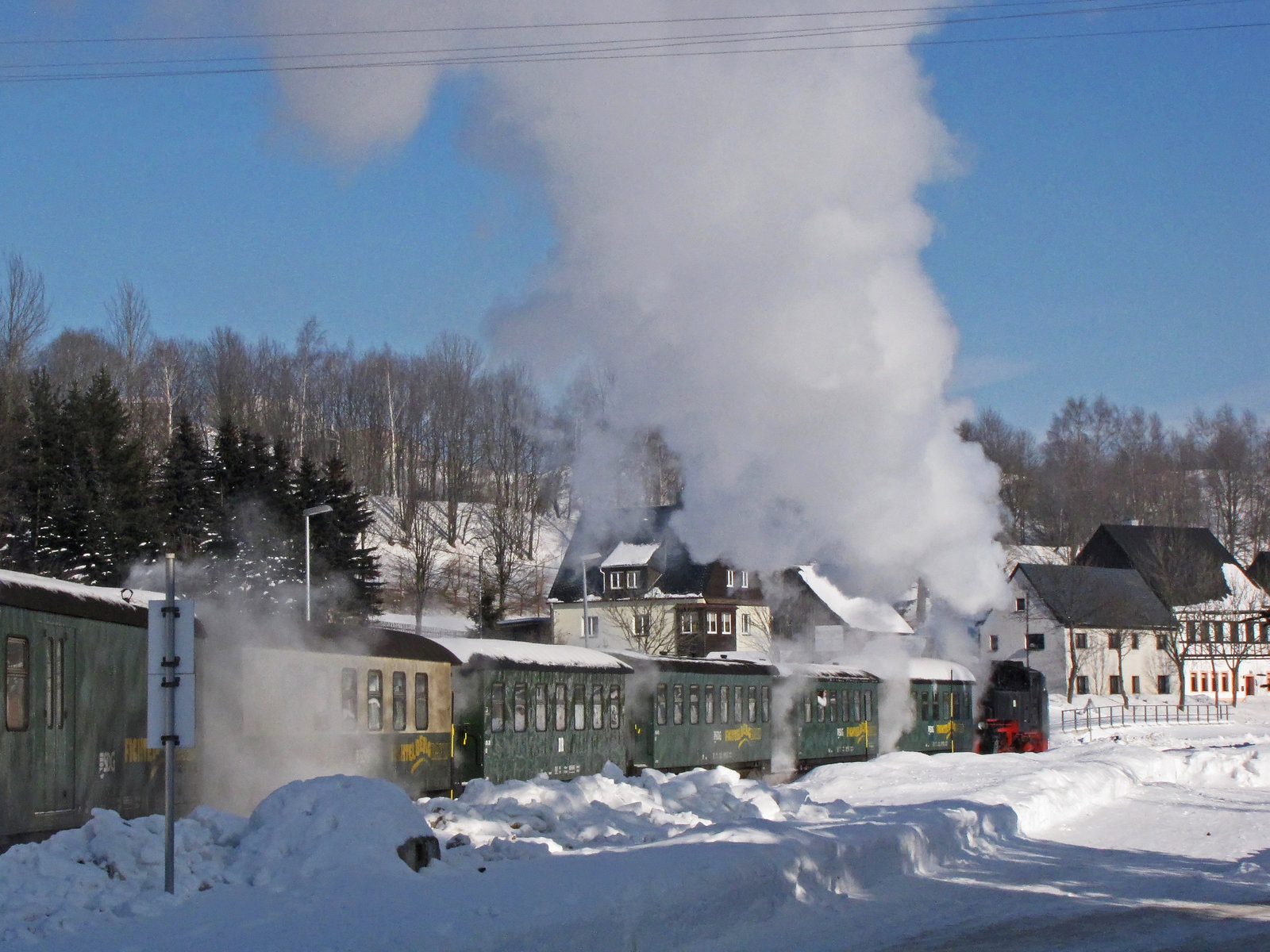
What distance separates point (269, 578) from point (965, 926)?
140 feet

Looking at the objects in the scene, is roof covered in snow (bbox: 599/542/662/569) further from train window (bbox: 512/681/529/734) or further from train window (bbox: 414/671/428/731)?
train window (bbox: 414/671/428/731)

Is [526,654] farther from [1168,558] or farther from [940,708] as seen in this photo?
[1168,558]

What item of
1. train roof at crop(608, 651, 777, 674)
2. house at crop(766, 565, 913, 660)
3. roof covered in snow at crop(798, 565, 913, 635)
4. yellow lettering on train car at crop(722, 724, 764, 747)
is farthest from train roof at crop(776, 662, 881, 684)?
house at crop(766, 565, 913, 660)

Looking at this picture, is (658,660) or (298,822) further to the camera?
(658,660)

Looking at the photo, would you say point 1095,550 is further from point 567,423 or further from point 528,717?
point 528,717

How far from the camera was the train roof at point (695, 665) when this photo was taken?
2834 cm

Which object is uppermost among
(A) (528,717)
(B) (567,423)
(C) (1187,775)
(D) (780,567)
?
(B) (567,423)

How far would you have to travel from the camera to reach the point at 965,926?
1195cm

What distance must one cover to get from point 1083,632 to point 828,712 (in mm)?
48452

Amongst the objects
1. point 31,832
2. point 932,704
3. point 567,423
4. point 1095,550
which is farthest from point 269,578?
point 1095,550

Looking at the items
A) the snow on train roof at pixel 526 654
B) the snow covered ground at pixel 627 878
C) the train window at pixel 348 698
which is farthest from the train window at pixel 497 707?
the snow covered ground at pixel 627 878

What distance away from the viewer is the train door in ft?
44.9

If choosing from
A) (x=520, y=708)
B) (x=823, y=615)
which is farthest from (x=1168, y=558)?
(x=520, y=708)

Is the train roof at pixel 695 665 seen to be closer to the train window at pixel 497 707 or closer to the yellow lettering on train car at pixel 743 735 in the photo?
the yellow lettering on train car at pixel 743 735
